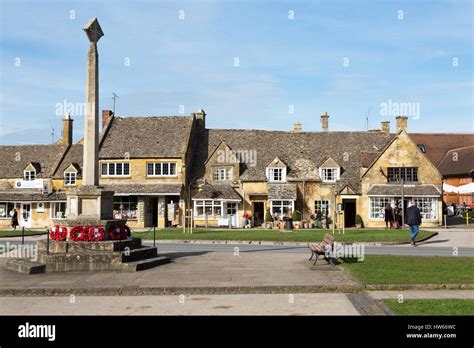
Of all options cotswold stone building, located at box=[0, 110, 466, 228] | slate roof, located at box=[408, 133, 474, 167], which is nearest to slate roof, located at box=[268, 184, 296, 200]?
cotswold stone building, located at box=[0, 110, 466, 228]

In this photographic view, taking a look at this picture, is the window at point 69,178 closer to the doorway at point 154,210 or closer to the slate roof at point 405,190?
the doorway at point 154,210

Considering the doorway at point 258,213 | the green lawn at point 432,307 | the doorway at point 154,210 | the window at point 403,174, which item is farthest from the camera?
the doorway at point 154,210

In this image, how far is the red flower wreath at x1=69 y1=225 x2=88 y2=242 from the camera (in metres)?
16.5

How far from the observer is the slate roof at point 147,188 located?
44.6 m

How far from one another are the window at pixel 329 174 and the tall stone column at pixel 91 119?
31080 millimetres

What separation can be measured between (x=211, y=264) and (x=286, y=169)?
30210 mm

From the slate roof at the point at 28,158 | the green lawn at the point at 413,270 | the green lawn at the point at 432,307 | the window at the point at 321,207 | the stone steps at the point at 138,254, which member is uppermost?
the slate roof at the point at 28,158

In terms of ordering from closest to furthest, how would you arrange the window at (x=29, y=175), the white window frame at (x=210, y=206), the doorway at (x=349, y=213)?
1. the white window frame at (x=210, y=206)
2. the doorway at (x=349, y=213)
3. the window at (x=29, y=175)

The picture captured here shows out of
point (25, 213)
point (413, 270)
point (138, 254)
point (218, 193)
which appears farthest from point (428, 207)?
point (25, 213)

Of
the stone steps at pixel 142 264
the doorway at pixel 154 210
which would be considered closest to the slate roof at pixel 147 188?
the doorway at pixel 154 210

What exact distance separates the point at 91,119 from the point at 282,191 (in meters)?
29.4

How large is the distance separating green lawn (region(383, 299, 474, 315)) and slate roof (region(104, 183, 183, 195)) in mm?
34577

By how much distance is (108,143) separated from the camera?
4841cm

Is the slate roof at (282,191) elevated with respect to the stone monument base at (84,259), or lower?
elevated
